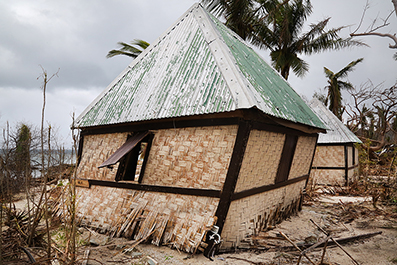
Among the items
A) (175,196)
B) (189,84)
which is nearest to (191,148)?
(175,196)

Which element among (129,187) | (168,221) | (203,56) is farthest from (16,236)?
(203,56)

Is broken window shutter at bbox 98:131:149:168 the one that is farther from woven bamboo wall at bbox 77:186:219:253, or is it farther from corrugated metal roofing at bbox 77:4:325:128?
woven bamboo wall at bbox 77:186:219:253

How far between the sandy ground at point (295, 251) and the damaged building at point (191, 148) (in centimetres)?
24

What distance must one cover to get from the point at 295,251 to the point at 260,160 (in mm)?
1692

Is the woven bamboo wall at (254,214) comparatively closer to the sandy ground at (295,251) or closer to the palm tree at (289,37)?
the sandy ground at (295,251)

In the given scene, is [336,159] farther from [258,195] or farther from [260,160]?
[260,160]

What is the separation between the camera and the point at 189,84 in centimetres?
520

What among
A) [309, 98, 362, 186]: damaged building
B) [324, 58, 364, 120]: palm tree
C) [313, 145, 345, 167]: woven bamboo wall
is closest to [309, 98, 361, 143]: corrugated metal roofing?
[309, 98, 362, 186]: damaged building

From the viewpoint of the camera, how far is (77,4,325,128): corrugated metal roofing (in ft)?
14.9

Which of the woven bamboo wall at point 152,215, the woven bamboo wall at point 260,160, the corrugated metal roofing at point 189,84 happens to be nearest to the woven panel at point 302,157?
the corrugated metal roofing at point 189,84

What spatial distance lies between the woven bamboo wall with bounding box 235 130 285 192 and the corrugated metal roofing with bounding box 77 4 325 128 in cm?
53

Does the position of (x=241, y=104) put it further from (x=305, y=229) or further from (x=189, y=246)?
(x=305, y=229)

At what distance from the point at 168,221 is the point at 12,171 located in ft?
33.6

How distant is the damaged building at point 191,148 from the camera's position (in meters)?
4.40
